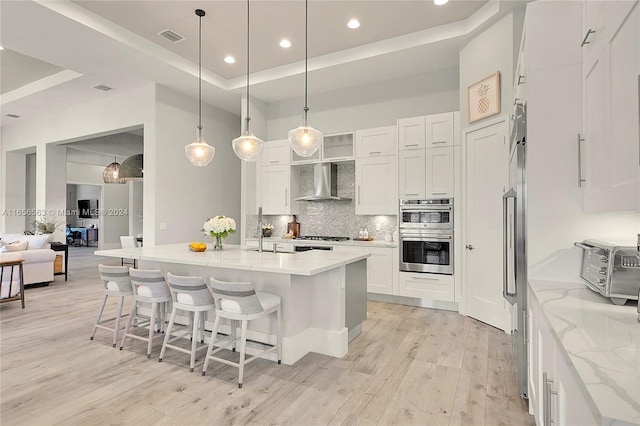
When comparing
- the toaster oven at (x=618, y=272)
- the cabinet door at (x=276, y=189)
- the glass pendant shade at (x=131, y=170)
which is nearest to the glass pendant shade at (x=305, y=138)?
the cabinet door at (x=276, y=189)

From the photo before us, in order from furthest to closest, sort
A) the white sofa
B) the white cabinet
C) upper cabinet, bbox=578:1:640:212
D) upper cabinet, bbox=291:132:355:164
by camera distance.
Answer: the white sofa, upper cabinet, bbox=291:132:355:164, the white cabinet, upper cabinet, bbox=578:1:640:212

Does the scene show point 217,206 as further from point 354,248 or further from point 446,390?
point 446,390

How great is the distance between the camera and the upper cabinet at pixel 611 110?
1.21 metres

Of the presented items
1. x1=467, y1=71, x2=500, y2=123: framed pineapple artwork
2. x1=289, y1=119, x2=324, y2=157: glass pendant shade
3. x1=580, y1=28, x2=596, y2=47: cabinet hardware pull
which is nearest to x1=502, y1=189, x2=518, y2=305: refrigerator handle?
x1=580, y1=28, x2=596, y2=47: cabinet hardware pull

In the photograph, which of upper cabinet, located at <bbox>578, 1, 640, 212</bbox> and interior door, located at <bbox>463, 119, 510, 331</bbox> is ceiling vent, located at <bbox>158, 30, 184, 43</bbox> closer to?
interior door, located at <bbox>463, 119, 510, 331</bbox>

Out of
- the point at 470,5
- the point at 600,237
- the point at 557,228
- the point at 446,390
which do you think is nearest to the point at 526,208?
the point at 557,228

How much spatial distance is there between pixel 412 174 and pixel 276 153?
2.43 m

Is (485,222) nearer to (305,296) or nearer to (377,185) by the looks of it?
(377,185)

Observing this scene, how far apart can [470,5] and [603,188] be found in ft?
10.4

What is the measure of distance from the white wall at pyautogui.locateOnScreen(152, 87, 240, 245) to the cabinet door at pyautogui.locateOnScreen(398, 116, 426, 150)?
3685mm

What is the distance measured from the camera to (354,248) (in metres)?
5.02

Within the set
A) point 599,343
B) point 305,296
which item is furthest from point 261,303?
point 599,343

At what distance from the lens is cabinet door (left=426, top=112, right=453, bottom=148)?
14.9ft

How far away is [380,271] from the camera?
4926mm
